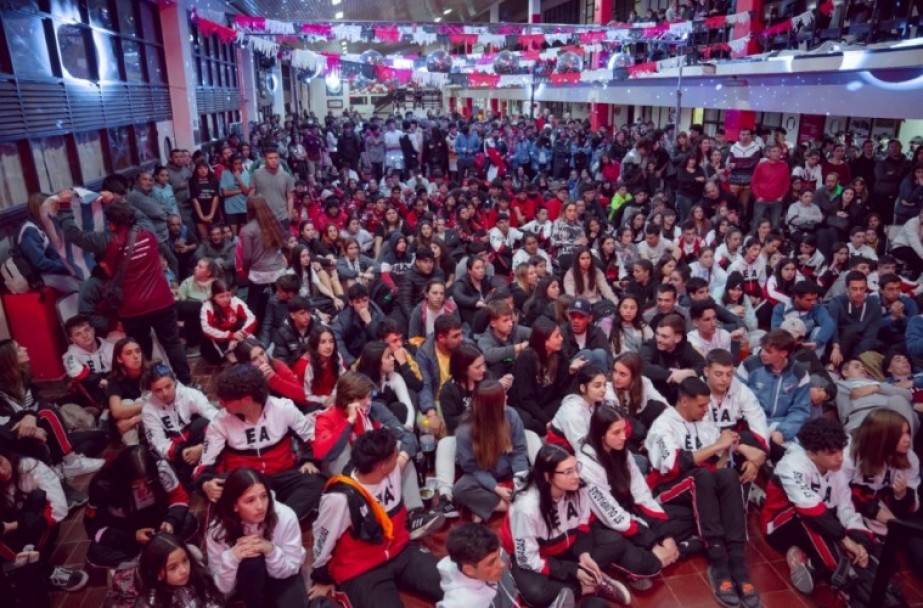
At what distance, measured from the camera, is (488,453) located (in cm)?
366

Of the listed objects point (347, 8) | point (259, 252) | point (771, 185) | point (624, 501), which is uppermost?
point (347, 8)

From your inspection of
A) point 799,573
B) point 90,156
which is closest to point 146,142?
point 90,156

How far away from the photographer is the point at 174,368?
501cm

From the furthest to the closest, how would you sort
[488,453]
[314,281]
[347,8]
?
[347,8]
[314,281]
[488,453]

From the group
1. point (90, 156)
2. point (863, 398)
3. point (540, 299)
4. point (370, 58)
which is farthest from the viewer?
point (370, 58)

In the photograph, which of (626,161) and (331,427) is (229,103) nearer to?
(626,161)

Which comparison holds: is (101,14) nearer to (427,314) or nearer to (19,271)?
(19,271)

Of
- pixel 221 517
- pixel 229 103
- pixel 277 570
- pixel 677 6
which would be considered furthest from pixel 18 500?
pixel 677 6

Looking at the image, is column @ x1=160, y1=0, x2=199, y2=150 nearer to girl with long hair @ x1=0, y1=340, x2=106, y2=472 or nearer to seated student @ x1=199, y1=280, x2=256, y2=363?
seated student @ x1=199, y1=280, x2=256, y2=363

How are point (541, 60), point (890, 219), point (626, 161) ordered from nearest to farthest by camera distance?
point (890, 219)
point (626, 161)
point (541, 60)

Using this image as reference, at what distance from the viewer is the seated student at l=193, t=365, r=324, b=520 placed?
11.1 ft

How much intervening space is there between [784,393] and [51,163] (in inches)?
276

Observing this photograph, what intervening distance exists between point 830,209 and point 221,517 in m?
7.97

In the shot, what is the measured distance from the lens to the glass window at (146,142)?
28.9ft
